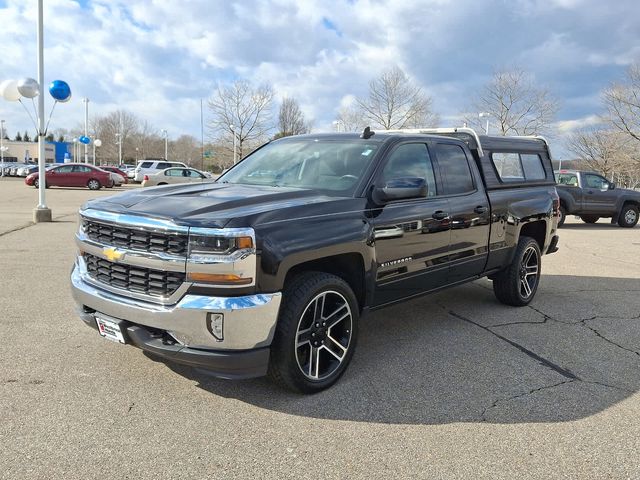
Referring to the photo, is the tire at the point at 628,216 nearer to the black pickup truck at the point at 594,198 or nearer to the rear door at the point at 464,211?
the black pickup truck at the point at 594,198

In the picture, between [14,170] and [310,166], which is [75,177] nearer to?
[14,170]

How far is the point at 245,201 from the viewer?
363 centimetres

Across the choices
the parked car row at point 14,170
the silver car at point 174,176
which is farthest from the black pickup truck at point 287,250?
the parked car row at point 14,170

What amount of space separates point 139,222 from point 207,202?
481 mm

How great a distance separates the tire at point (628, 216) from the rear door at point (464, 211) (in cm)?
1465

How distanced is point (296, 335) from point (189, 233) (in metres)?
0.97

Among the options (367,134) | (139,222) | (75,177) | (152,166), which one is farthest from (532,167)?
A: (152,166)

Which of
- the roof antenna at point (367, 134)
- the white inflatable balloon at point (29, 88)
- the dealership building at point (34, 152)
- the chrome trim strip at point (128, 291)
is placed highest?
the dealership building at point (34, 152)

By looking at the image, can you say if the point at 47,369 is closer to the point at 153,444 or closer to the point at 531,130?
the point at 153,444

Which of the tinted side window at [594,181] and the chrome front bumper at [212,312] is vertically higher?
the tinted side window at [594,181]

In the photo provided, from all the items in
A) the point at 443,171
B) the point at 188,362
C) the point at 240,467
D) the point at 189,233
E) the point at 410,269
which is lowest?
the point at 240,467

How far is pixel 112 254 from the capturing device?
11.5 ft

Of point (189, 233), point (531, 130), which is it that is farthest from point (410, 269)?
point (531, 130)

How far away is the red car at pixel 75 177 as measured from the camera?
1158 inches
